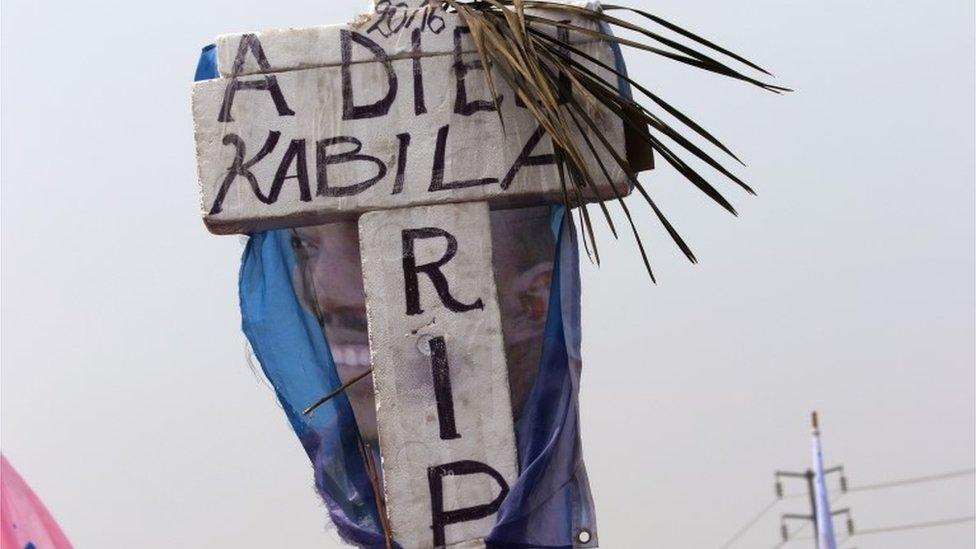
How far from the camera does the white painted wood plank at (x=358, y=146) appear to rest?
6559 millimetres

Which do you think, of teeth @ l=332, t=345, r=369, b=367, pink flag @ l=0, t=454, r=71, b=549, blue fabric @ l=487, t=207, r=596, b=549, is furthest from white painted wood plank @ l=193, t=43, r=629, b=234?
pink flag @ l=0, t=454, r=71, b=549

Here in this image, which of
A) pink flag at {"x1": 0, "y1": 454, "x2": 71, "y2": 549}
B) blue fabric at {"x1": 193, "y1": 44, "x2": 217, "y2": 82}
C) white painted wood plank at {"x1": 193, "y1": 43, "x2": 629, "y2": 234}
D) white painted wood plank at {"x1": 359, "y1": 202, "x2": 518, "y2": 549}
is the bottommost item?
pink flag at {"x1": 0, "y1": 454, "x2": 71, "y2": 549}

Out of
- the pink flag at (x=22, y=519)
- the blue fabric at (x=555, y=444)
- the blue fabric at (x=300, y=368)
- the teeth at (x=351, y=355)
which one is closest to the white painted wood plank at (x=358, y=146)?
the blue fabric at (x=300, y=368)

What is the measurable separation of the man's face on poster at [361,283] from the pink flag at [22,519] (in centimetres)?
258

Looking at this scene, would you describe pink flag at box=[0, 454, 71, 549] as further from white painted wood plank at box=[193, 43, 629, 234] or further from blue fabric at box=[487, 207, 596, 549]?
blue fabric at box=[487, 207, 596, 549]

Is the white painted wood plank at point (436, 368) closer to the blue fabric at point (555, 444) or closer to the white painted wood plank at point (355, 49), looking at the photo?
the blue fabric at point (555, 444)

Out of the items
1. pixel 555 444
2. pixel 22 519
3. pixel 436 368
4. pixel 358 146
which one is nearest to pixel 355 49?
pixel 358 146

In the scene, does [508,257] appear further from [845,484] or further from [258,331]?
[845,484]

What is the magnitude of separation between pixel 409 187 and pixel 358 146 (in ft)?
0.67

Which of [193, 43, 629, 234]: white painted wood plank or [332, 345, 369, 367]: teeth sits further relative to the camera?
[332, 345, 369, 367]: teeth

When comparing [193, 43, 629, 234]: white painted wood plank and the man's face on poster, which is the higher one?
[193, 43, 629, 234]: white painted wood plank

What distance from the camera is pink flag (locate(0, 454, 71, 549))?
8.86 metres

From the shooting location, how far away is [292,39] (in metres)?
6.62

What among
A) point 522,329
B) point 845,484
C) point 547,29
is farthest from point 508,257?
point 845,484
